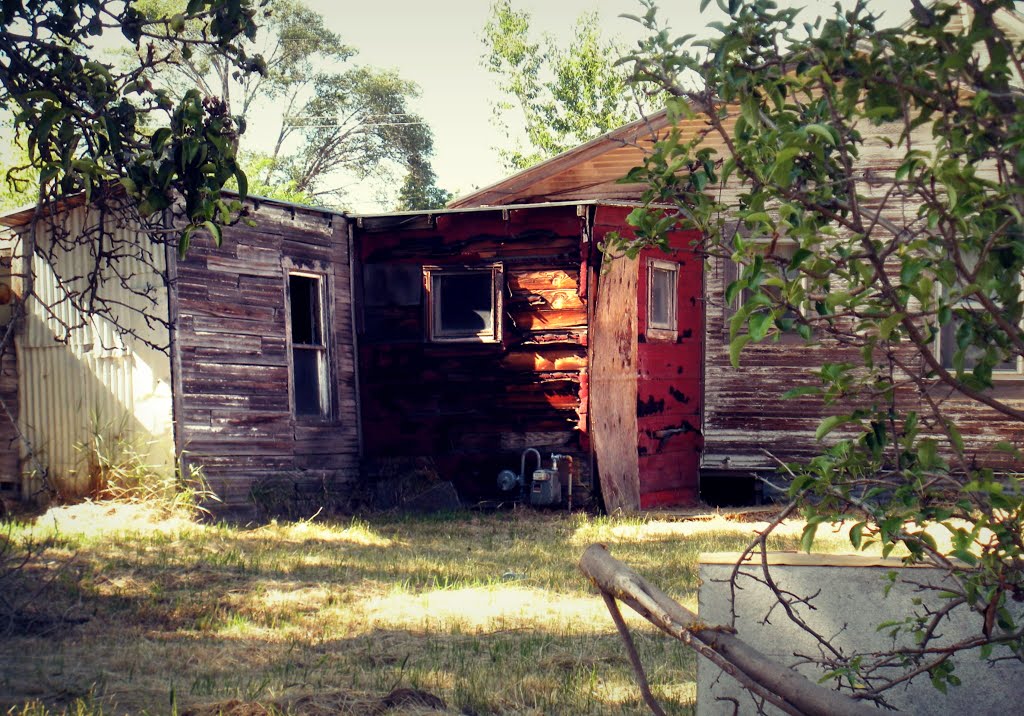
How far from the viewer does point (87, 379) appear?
1258 centimetres

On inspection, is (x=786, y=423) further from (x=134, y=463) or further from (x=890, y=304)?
(x=890, y=304)

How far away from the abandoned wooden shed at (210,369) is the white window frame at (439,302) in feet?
3.35

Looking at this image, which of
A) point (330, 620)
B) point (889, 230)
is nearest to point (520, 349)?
point (330, 620)

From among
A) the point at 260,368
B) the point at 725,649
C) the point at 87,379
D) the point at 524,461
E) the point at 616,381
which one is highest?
the point at 260,368

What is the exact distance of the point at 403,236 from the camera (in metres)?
13.9

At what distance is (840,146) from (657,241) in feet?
3.69

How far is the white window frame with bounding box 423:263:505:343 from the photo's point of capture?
13523mm

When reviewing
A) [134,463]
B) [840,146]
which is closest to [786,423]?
[134,463]

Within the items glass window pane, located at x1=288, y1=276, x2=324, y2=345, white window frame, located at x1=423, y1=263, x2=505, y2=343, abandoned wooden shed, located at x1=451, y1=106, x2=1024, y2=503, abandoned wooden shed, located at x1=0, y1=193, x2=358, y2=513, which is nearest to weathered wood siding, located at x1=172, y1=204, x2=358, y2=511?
abandoned wooden shed, located at x1=0, y1=193, x2=358, y2=513

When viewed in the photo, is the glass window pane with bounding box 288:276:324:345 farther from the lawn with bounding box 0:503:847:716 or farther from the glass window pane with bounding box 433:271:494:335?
the lawn with bounding box 0:503:847:716

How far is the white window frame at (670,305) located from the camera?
1367cm

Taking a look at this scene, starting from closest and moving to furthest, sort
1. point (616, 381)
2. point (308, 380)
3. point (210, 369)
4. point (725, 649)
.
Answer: point (725, 649)
point (210, 369)
point (616, 381)
point (308, 380)

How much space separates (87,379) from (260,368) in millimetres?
2037

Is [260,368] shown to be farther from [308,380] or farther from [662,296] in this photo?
[662,296]
